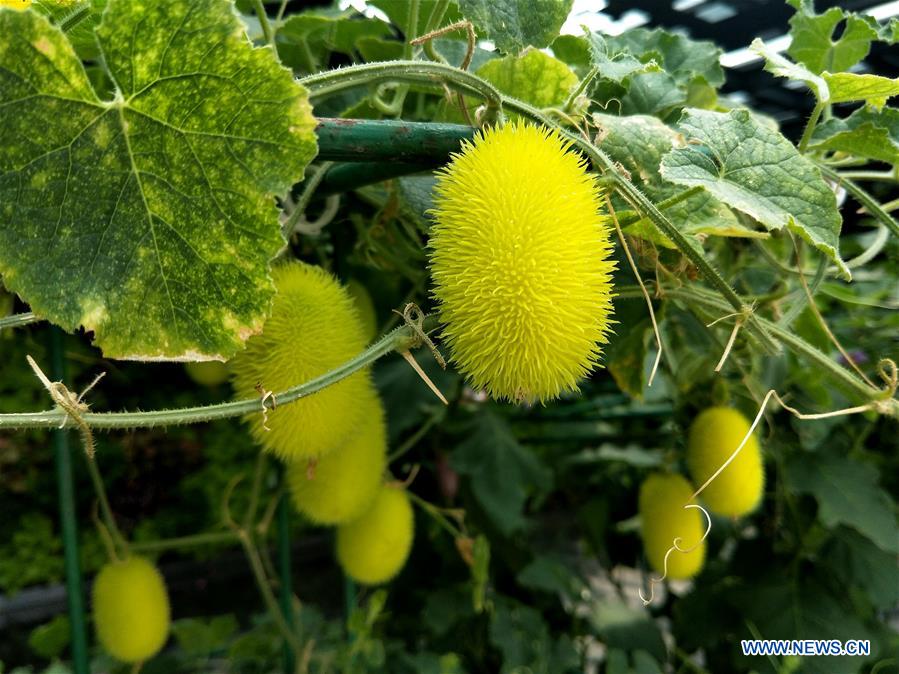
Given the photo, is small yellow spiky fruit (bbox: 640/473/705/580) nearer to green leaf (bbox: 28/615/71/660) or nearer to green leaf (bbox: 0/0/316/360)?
green leaf (bbox: 0/0/316/360)

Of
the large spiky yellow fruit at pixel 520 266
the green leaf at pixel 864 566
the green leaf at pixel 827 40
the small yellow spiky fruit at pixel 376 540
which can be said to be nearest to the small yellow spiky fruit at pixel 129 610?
the small yellow spiky fruit at pixel 376 540

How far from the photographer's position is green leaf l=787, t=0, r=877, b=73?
25.0 inches

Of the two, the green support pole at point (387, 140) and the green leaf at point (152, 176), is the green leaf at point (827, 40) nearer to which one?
the green support pole at point (387, 140)

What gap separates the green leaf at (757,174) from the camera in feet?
1.23

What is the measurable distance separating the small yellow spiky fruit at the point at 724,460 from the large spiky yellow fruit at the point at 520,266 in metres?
0.40

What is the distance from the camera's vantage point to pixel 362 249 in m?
0.69

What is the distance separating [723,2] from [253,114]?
1047 mm

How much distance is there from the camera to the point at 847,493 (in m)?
0.94

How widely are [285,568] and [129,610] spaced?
6.8 inches

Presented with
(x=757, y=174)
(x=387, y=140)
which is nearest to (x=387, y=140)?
(x=387, y=140)

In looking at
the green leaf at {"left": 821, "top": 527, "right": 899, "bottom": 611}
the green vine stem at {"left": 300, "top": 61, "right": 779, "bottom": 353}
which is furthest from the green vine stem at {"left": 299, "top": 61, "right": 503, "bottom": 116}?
the green leaf at {"left": 821, "top": 527, "right": 899, "bottom": 611}

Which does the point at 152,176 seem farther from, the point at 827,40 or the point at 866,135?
the point at 827,40

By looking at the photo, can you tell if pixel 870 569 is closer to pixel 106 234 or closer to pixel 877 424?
pixel 877 424

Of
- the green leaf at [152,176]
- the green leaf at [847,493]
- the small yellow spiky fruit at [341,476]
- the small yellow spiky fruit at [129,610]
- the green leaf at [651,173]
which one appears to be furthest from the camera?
the green leaf at [847,493]
